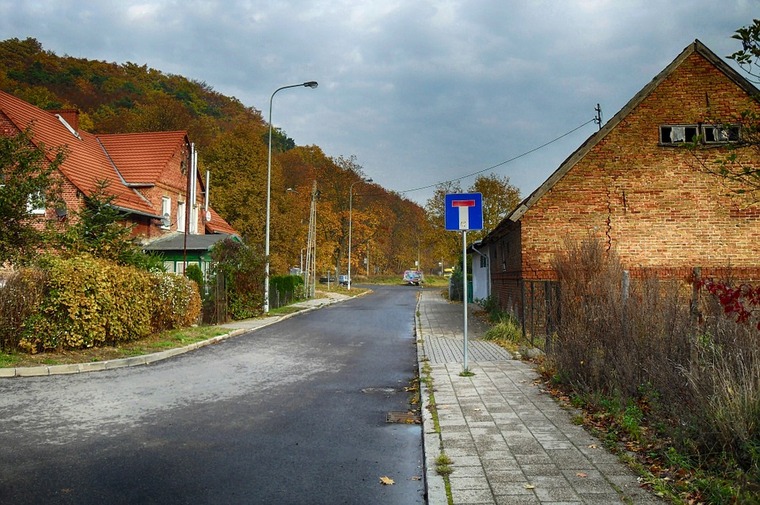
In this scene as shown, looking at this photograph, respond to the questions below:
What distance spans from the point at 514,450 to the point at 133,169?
2968 cm

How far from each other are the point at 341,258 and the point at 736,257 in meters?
48.4

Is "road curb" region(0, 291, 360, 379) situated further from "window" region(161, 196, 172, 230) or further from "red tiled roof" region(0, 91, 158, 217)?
"window" region(161, 196, 172, 230)

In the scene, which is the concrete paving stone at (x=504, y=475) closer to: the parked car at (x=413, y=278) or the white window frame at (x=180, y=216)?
the white window frame at (x=180, y=216)

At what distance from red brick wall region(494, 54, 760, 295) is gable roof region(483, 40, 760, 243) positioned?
0.14 metres

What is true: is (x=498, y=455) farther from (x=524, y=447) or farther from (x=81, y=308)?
(x=81, y=308)

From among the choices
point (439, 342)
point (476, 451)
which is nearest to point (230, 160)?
point (439, 342)

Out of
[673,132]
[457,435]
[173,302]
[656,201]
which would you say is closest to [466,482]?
[457,435]

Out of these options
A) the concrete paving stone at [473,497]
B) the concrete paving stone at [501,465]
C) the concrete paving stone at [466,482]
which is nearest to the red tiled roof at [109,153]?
the concrete paving stone at [501,465]

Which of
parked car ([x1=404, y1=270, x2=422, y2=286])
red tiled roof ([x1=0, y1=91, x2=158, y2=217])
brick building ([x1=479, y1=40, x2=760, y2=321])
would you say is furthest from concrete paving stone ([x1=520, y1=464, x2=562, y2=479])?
Result: parked car ([x1=404, y1=270, x2=422, y2=286])

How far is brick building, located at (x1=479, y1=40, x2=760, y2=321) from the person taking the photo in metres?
15.6

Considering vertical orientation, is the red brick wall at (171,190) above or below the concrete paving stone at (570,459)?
above

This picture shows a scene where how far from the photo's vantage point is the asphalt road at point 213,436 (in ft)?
14.9

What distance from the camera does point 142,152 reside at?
1249 inches

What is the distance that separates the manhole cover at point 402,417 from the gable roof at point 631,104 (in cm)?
989
